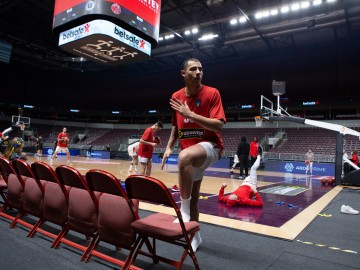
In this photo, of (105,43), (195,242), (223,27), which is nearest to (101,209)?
(195,242)

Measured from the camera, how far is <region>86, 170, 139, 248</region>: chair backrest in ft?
7.11

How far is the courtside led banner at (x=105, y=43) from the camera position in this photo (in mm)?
Result: 6340

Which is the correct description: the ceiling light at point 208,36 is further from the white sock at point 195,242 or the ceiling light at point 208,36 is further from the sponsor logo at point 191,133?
the white sock at point 195,242

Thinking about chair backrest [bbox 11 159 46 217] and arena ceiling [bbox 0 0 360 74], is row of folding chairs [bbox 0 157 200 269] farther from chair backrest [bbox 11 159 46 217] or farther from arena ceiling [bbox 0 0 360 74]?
arena ceiling [bbox 0 0 360 74]

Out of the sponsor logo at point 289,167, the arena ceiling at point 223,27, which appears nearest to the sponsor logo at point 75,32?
the arena ceiling at point 223,27

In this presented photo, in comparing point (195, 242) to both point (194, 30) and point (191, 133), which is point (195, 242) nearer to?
point (191, 133)

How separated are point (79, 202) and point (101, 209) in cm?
35

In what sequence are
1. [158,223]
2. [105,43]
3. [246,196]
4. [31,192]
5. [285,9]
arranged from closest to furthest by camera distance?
[158,223] < [31,192] < [246,196] < [105,43] < [285,9]

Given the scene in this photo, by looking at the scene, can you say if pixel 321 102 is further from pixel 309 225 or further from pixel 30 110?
pixel 30 110

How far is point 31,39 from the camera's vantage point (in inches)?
826

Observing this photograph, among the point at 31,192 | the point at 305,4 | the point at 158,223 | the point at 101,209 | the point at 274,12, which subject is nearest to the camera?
the point at 158,223

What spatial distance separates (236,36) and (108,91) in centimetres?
1675

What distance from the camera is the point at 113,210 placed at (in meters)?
2.27

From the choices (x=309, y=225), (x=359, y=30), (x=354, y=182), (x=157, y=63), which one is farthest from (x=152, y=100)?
(x=309, y=225)
